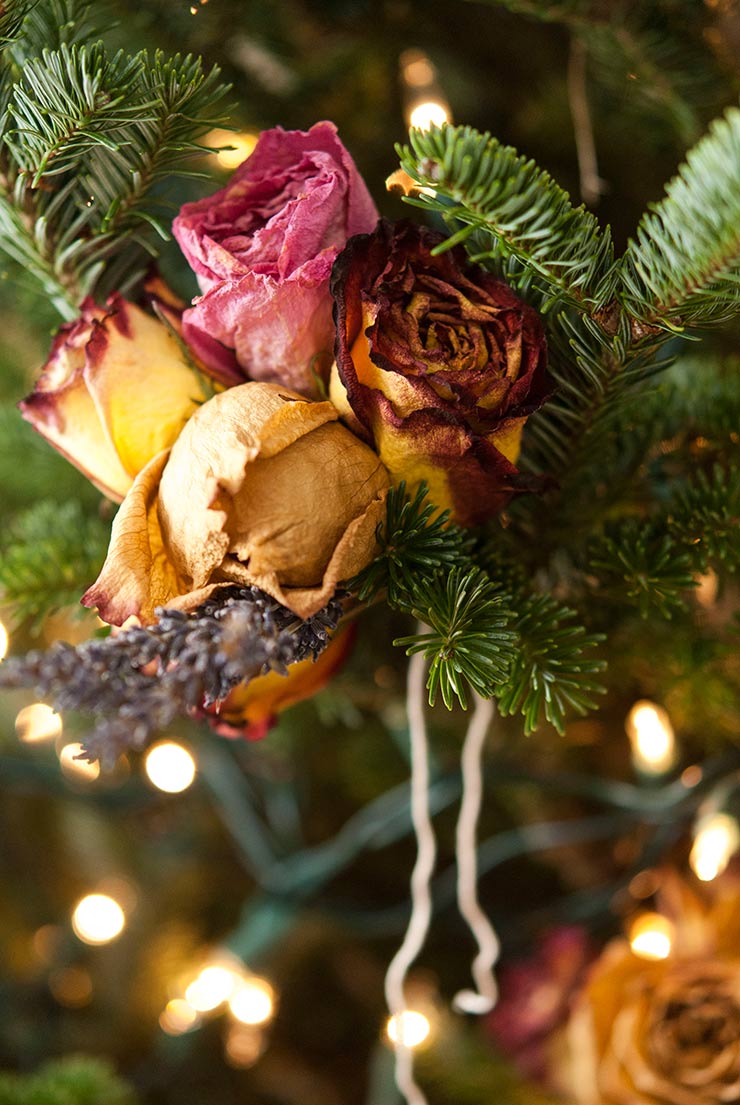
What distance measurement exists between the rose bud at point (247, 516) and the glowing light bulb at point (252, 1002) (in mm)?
393

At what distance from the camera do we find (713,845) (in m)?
0.51

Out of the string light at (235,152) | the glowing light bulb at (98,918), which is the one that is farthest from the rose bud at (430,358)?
the glowing light bulb at (98,918)

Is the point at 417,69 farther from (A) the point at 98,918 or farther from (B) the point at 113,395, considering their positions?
(A) the point at 98,918

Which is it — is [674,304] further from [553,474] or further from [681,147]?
[681,147]

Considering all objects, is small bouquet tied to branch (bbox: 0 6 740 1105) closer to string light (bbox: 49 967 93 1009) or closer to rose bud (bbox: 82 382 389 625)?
rose bud (bbox: 82 382 389 625)

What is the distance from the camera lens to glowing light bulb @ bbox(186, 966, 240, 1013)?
0.56 m

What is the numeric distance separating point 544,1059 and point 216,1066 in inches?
10.9

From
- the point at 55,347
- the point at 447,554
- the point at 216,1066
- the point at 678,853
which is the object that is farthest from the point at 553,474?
the point at 216,1066

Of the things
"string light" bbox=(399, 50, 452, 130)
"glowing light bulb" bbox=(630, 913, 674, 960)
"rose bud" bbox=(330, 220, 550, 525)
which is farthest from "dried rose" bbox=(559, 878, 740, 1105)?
"string light" bbox=(399, 50, 452, 130)

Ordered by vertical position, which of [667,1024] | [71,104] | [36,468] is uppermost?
[71,104]

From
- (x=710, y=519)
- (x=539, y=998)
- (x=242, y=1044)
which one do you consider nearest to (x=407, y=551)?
(x=710, y=519)

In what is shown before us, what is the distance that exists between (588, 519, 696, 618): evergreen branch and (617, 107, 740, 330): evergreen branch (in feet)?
0.33

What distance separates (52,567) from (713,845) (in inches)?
16.3

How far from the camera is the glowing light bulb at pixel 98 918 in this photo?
59cm
